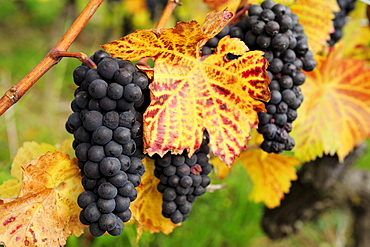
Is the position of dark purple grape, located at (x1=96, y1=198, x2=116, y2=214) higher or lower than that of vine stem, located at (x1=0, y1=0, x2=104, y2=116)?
lower

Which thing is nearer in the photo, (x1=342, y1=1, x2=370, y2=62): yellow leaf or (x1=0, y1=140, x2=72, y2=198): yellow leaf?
(x1=0, y1=140, x2=72, y2=198): yellow leaf

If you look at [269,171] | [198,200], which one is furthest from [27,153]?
[198,200]

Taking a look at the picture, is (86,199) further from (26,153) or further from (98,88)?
(26,153)

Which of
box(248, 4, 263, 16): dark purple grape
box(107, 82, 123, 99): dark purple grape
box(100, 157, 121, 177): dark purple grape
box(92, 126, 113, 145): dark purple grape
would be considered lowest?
box(100, 157, 121, 177): dark purple grape

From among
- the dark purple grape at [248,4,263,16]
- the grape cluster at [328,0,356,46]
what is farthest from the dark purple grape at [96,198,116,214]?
the grape cluster at [328,0,356,46]

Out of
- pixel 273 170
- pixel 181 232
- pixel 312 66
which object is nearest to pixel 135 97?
pixel 312 66

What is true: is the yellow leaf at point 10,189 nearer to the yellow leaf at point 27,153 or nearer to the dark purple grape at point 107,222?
the yellow leaf at point 27,153

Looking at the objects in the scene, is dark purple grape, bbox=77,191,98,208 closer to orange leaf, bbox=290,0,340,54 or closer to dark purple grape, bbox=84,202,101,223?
dark purple grape, bbox=84,202,101,223
